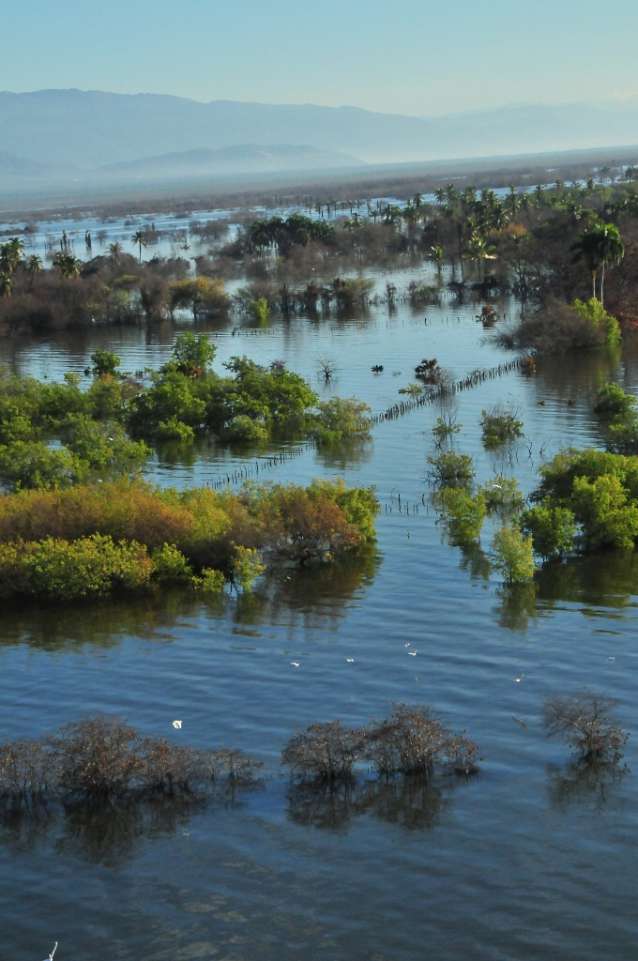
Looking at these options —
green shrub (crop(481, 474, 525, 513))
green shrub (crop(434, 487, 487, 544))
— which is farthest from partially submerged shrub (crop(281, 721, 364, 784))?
green shrub (crop(481, 474, 525, 513))

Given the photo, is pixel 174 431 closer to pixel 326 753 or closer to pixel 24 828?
pixel 326 753

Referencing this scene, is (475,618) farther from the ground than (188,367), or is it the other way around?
(188,367)

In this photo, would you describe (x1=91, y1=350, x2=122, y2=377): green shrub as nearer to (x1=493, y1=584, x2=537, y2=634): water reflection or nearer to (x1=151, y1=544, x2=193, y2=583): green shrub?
(x1=151, y1=544, x2=193, y2=583): green shrub

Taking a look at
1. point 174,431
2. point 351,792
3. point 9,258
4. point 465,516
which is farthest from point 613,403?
point 9,258

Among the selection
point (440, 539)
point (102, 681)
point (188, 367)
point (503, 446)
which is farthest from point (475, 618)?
point (188, 367)

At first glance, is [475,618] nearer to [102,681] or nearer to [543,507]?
[543,507]

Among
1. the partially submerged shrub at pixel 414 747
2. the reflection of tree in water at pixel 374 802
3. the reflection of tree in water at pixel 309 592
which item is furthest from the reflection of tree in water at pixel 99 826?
the reflection of tree in water at pixel 309 592
